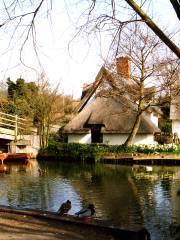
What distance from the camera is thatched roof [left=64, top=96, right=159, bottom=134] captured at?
40.6m

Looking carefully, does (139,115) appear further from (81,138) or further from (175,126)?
(175,126)

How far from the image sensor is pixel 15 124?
130 ft

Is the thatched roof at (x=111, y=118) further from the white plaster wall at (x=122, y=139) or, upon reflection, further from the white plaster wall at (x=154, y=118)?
the white plaster wall at (x=154, y=118)

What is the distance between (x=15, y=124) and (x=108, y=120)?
813 centimetres

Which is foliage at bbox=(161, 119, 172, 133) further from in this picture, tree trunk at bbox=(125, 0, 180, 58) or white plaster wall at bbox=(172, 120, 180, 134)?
tree trunk at bbox=(125, 0, 180, 58)

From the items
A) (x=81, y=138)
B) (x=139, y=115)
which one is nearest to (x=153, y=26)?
(x=139, y=115)

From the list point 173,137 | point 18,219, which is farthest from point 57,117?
point 18,219

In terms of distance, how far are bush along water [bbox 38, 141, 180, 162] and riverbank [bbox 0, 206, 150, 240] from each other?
24087 millimetres

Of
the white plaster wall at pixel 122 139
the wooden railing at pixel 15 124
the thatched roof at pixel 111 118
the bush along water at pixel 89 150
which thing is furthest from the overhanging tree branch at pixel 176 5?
the white plaster wall at pixel 122 139

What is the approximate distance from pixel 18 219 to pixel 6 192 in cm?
836

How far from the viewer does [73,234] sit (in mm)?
11125

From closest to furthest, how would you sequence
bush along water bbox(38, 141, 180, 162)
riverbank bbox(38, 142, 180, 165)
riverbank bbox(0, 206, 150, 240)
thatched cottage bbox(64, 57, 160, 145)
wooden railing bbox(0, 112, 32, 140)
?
riverbank bbox(0, 206, 150, 240) < riverbank bbox(38, 142, 180, 165) < bush along water bbox(38, 141, 180, 162) < wooden railing bbox(0, 112, 32, 140) < thatched cottage bbox(64, 57, 160, 145)

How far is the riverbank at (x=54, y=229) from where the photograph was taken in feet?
35.8

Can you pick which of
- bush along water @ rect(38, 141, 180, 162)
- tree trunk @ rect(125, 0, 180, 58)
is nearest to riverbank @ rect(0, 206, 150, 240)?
tree trunk @ rect(125, 0, 180, 58)
